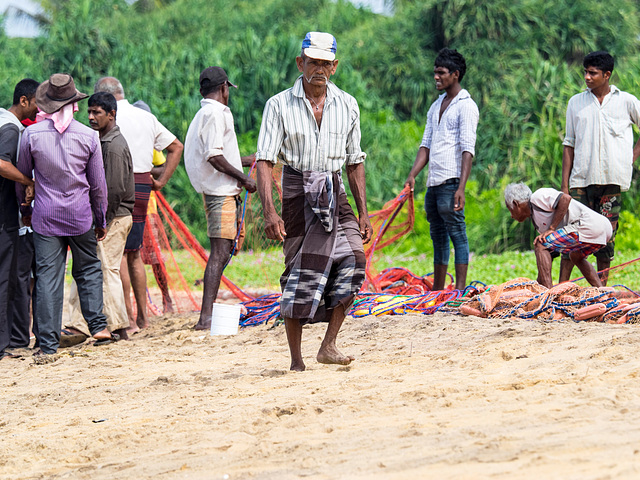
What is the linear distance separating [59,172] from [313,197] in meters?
2.48

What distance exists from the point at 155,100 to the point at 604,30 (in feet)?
35.7

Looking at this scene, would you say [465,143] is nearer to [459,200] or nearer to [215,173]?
[459,200]

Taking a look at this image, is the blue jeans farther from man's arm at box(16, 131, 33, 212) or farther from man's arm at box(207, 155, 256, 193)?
man's arm at box(16, 131, 33, 212)

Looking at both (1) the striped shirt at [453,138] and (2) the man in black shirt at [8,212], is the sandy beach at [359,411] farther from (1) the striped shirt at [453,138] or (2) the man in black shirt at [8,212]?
(1) the striped shirt at [453,138]

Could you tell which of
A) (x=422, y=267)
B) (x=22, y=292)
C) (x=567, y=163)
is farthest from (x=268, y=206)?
(x=422, y=267)

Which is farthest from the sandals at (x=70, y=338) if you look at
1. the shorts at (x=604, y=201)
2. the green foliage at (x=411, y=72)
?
the green foliage at (x=411, y=72)

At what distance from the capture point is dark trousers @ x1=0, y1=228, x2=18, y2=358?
6176mm

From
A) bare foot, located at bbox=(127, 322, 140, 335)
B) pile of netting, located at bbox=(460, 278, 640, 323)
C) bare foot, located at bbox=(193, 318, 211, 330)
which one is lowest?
bare foot, located at bbox=(127, 322, 140, 335)

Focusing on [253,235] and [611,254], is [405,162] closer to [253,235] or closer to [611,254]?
[253,235]

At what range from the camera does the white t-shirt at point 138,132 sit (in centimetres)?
700

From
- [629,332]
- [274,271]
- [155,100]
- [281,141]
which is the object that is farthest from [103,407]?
[155,100]

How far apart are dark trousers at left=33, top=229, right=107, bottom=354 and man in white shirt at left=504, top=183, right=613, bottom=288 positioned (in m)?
3.29

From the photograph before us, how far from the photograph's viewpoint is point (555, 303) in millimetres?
5801

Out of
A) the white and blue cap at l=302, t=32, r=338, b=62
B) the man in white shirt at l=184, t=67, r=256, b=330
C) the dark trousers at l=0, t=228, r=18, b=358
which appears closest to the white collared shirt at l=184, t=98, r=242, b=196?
the man in white shirt at l=184, t=67, r=256, b=330
